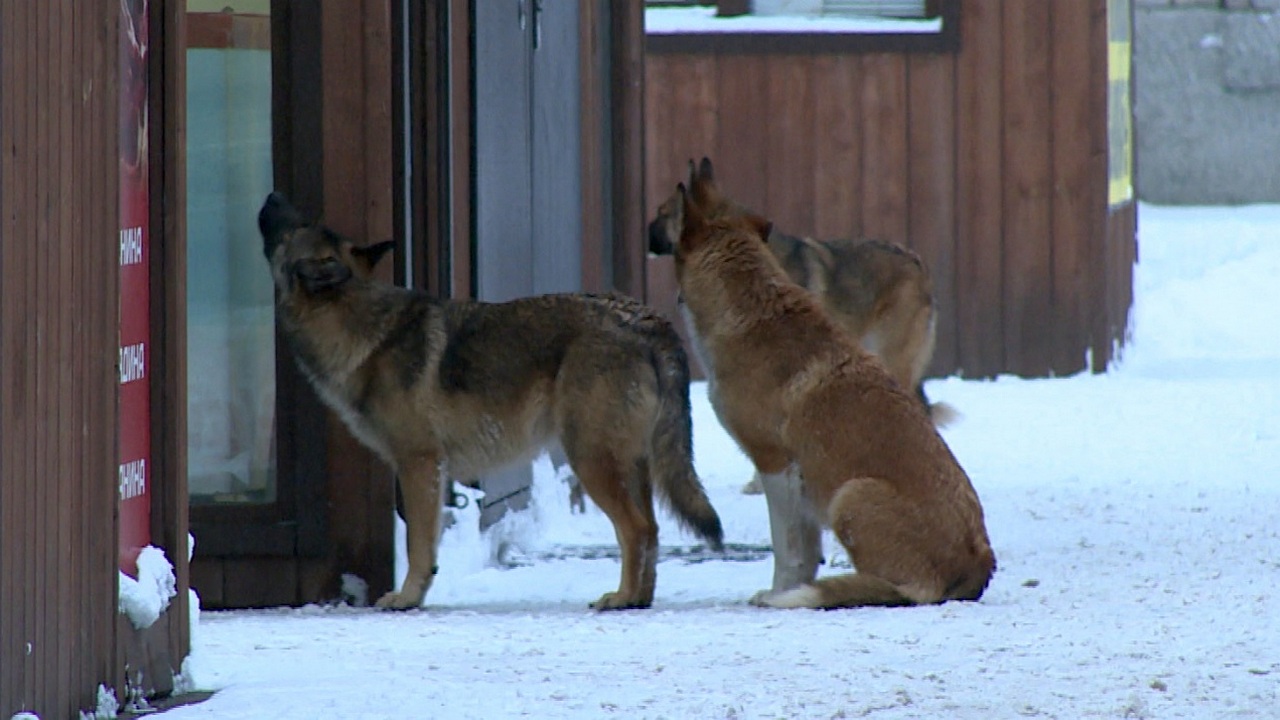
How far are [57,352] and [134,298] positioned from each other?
720mm

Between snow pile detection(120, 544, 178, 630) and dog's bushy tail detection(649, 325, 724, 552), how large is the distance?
95.0 inches

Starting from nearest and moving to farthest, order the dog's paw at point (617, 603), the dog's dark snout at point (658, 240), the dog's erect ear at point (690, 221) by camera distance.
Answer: the dog's paw at point (617, 603)
the dog's erect ear at point (690, 221)
the dog's dark snout at point (658, 240)

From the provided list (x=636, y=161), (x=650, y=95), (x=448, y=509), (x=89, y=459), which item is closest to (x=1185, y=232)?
(x=650, y=95)

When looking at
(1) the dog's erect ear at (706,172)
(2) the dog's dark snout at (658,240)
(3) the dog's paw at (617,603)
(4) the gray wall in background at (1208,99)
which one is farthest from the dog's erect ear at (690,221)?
(4) the gray wall in background at (1208,99)

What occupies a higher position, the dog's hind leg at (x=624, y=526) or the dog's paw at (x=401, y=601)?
the dog's hind leg at (x=624, y=526)

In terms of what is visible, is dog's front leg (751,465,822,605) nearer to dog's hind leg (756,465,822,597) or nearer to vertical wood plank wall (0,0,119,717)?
dog's hind leg (756,465,822,597)

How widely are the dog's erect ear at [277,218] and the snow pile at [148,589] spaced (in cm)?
241

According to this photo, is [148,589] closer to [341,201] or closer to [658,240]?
[341,201]

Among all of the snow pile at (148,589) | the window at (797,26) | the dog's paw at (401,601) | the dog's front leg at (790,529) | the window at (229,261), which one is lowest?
the dog's paw at (401,601)

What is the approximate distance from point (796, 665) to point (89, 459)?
6.50ft

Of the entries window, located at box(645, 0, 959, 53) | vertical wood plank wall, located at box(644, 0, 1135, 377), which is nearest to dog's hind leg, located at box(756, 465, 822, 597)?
vertical wood plank wall, located at box(644, 0, 1135, 377)

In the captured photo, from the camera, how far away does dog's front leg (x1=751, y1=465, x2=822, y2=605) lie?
23.7 feet

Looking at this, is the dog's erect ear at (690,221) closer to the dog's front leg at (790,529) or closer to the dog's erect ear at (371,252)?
the dog's front leg at (790,529)

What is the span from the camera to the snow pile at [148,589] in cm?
486
